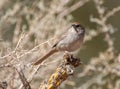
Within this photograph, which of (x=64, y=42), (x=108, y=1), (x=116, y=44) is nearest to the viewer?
(x=64, y=42)

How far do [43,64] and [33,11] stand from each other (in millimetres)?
3862

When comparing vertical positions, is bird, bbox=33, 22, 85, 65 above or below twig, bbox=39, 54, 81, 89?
above

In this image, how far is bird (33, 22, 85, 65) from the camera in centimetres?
664

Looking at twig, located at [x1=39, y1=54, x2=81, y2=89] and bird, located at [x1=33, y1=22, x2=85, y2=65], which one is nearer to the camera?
twig, located at [x1=39, y1=54, x2=81, y2=89]

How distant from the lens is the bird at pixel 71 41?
664 cm

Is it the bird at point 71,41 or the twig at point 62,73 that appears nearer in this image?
the twig at point 62,73

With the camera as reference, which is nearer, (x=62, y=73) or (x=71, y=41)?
(x=62, y=73)

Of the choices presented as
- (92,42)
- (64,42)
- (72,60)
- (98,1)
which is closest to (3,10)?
(98,1)

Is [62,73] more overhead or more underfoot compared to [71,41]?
more underfoot

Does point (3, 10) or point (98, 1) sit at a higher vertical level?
point (3, 10)

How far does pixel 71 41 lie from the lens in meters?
6.73

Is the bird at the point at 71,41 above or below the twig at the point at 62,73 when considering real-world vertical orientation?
above

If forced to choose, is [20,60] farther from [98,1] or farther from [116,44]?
[116,44]

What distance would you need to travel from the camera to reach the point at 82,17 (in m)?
13.7
